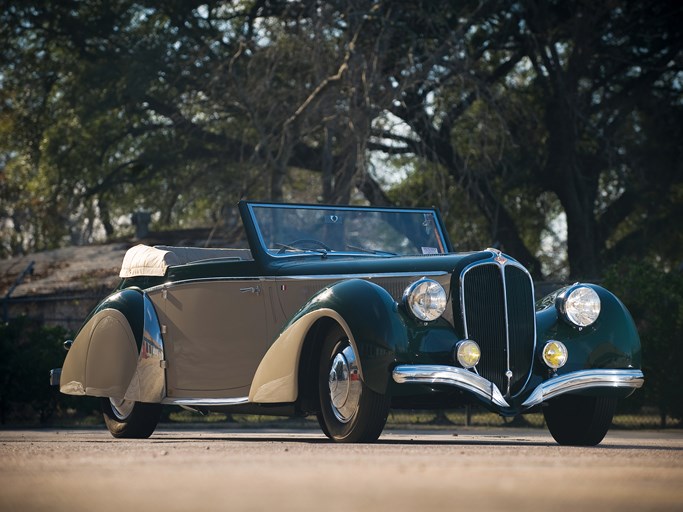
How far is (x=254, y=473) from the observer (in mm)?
6035

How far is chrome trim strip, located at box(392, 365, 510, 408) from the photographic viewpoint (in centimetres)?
833

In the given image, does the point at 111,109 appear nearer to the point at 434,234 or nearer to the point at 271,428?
the point at 271,428

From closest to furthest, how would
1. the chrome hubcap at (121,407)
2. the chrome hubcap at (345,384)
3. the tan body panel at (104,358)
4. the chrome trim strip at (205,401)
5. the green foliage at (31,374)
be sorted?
1. the chrome hubcap at (345,384)
2. the chrome trim strip at (205,401)
3. the tan body panel at (104,358)
4. the chrome hubcap at (121,407)
5. the green foliage at (31,374)

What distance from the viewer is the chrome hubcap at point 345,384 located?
8.60 metres

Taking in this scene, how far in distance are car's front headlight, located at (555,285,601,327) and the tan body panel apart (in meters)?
3.58

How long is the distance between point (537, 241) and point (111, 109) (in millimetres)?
10987

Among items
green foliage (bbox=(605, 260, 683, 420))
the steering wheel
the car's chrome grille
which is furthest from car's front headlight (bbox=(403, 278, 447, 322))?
green foliage (bbox=(605, 260, 683, 420))

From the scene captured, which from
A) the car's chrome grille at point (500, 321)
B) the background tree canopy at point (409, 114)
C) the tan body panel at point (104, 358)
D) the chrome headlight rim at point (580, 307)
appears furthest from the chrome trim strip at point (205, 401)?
the background tree canopy at point (409, 114)

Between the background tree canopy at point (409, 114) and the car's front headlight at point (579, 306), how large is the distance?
A: 490 inches

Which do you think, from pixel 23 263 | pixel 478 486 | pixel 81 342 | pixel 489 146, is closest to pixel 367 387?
pixel 478 486

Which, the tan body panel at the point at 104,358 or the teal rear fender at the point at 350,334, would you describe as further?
the tan body panel at the point at 104,358

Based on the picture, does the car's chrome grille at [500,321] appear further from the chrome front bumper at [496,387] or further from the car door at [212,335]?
the car door at [212,335]

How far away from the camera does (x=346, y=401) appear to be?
28.5 ft

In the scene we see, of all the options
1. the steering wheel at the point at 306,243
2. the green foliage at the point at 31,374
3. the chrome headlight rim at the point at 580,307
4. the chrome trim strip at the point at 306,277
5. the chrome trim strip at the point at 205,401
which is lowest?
the green foliage at the point at 31,374
